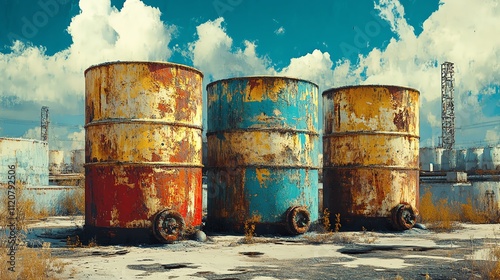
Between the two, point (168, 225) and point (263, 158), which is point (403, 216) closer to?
point (263, 158)

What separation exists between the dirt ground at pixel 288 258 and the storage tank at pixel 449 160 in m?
25.6

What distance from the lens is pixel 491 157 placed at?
1334 inches

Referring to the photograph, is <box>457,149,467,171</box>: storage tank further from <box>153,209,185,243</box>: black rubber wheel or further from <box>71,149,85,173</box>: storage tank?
<box>71,149,85,173</box>: storage tank

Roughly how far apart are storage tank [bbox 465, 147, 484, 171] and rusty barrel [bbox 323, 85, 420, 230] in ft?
75.7

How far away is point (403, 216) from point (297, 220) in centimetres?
321

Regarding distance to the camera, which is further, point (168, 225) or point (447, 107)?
point (447, 107)

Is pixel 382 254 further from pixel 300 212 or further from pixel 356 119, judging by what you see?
pixel 356 119

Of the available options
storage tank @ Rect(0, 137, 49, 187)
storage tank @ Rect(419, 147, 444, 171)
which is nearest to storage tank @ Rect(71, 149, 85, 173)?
storage tank @ Rect(0, 137, 49, 187)

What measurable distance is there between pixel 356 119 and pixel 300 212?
11.0 ft

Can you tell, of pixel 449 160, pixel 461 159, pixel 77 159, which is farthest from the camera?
pixel 77 159

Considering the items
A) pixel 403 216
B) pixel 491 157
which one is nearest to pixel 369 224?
pixel 403 216

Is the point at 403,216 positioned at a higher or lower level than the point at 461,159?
lower

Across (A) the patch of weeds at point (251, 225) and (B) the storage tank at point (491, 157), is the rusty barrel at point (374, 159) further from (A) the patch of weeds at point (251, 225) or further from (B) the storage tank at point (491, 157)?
(B) the storage tank at point (491, 157)

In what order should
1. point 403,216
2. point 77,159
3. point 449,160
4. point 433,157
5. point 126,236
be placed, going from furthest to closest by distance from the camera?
point 77,159 < point 449,160 < point 433,157 < point 403,216 < point 126,236
